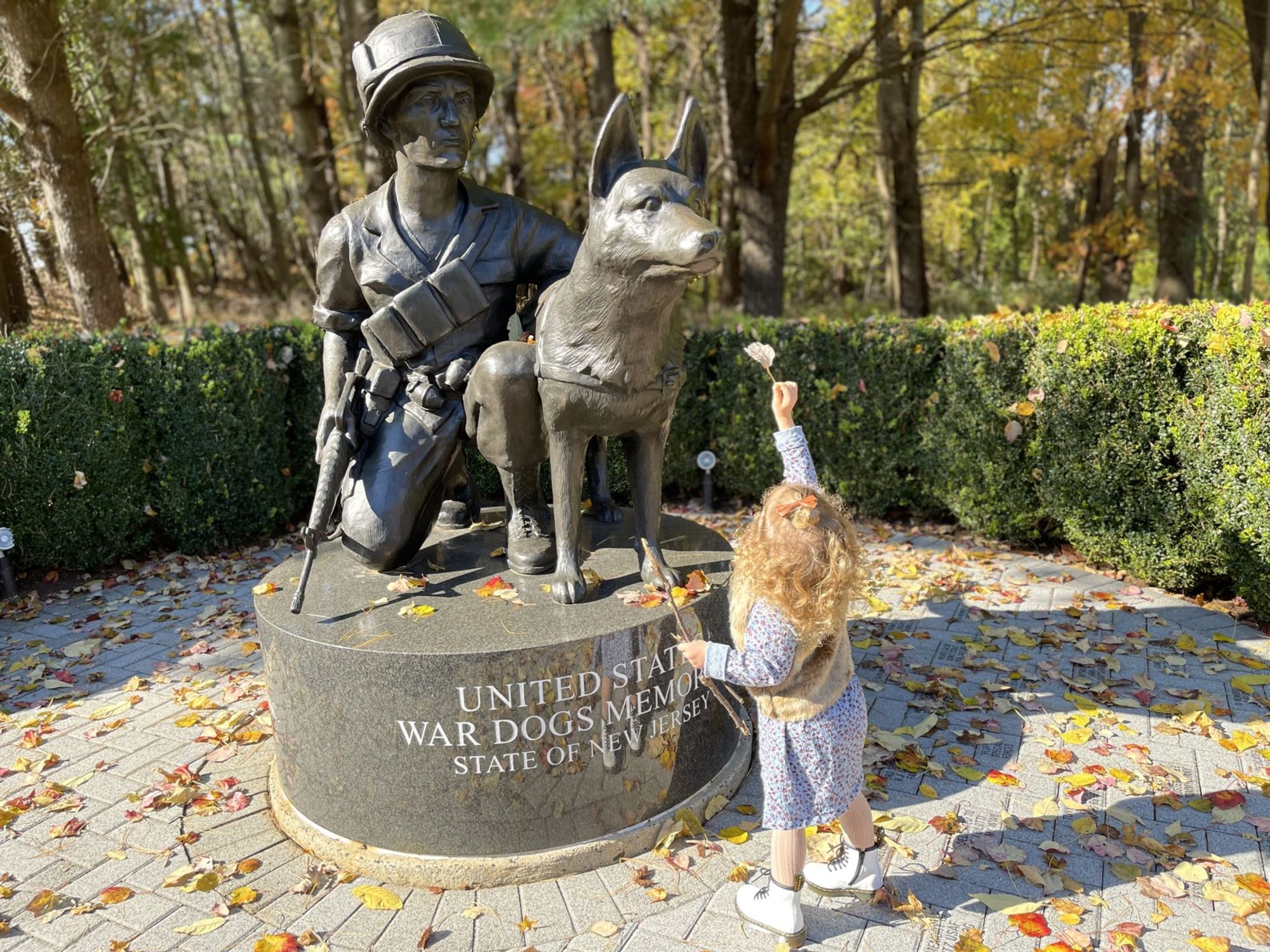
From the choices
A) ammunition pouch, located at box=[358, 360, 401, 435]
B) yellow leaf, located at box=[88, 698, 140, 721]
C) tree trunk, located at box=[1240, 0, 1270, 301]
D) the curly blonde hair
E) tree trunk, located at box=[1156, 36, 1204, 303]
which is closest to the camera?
the curly blonde hair

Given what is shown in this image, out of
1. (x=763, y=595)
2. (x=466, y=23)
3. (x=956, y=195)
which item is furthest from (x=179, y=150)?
(x=763, y=595)

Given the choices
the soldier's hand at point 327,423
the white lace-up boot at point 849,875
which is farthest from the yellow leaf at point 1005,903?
the soldier's hand at point 327,423

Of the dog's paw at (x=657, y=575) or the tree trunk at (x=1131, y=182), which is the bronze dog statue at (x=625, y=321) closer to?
the dog's paw at (x=657, y=575)

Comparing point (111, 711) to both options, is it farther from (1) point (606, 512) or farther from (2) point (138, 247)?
(2) point (138, 247)

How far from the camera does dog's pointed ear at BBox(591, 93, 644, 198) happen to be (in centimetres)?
251

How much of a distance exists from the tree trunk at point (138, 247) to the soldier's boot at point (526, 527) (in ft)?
53.7

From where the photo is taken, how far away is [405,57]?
9.77ft

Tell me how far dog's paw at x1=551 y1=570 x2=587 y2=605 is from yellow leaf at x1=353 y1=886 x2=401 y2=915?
106 centimetres

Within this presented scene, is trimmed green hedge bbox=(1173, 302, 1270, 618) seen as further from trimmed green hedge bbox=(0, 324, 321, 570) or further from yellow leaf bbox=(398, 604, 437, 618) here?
trimmed green hedge bbox=(0, 324, 321, 570)

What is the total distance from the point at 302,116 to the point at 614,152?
11.3 meters

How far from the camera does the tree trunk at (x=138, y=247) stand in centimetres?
1731

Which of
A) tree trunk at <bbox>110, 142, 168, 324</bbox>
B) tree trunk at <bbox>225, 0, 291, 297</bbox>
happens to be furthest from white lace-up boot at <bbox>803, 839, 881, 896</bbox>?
tree trunk at <bbox>110, 142, 168, 324</bbox>

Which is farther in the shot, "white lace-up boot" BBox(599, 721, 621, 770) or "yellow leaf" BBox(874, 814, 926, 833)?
"yellow leaf" BBox(874, 814, 926, 833)

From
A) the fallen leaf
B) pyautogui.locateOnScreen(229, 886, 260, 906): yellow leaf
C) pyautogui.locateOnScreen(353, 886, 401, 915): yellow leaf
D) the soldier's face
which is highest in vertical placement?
the soldier's face
